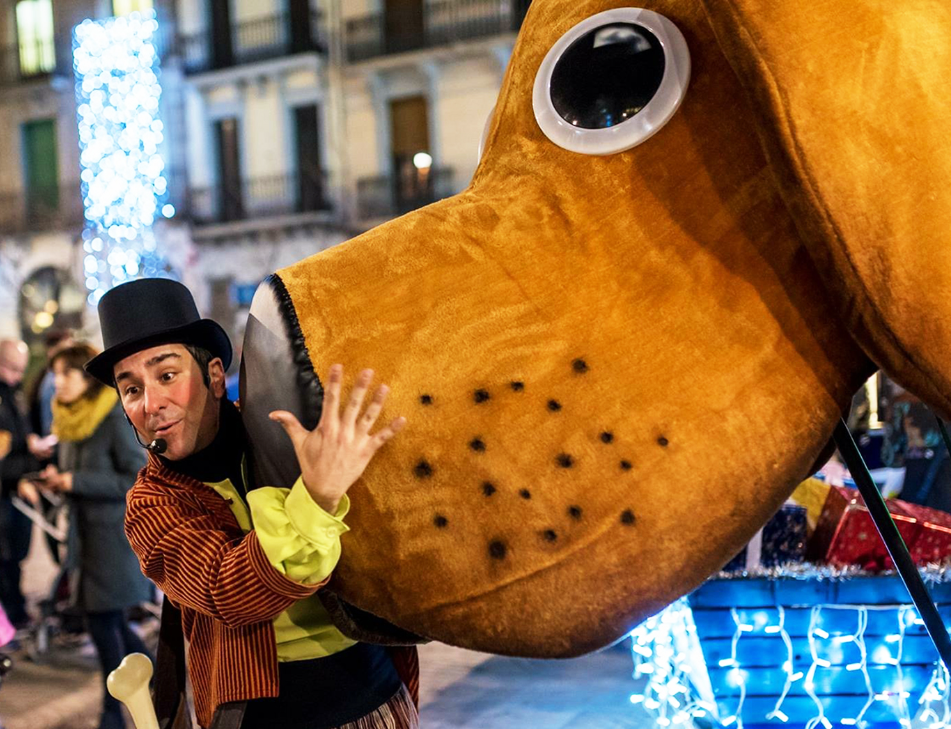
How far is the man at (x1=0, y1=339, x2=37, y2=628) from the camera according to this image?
4.43m

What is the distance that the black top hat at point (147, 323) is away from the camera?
4.24ft

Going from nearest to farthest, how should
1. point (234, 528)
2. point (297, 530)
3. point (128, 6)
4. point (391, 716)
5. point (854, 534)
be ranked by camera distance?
1. point (297, 530)
2. point (234, 528)
3. point (391, 716)
4. point (854, 534)
5. point (128, 6)

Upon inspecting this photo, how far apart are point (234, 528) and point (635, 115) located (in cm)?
72

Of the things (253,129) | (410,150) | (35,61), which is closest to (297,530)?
(410,150)

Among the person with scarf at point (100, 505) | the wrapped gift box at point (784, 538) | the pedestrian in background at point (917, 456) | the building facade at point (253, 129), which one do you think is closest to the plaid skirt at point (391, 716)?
the wrapped gift box at point (784, 538)

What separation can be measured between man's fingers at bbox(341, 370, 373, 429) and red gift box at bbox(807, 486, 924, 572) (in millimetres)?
1758

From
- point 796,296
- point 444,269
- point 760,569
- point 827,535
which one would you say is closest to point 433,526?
point 444,269

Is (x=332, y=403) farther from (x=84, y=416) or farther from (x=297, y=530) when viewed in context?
(x=84, y=416)

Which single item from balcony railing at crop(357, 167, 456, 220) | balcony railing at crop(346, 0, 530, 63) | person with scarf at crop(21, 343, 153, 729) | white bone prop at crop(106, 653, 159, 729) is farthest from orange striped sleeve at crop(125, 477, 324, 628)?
balcony railing at crop(346, 0, 530, 63)

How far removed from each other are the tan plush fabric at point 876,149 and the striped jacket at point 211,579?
0.63 metres

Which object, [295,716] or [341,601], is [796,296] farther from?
[295,716]

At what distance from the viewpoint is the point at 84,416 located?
141 inches

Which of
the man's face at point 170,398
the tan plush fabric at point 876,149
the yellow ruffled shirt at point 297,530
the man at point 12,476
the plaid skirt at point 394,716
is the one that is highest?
the tan plush fabric at point 876,149

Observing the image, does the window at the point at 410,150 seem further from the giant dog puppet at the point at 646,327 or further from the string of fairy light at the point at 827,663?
the giant dog puppet at the point at 646,327
